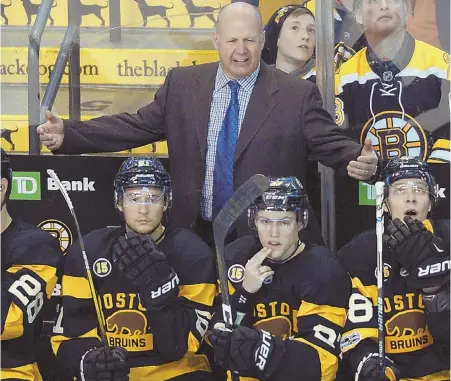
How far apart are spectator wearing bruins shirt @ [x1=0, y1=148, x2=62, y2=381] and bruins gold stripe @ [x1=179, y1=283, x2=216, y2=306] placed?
41 cm

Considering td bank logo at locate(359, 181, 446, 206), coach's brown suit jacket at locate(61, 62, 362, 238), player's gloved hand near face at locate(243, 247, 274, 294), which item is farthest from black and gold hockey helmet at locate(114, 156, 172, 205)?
td bank logo at locate(359, 181, 446, 206)

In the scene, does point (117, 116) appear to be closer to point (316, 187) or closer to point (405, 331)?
point (316, 187)

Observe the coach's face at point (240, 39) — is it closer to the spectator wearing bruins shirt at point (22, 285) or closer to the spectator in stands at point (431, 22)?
the spectator in stands at point (431, 22)

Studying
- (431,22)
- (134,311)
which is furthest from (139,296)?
(431,22)

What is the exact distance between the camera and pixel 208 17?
13.9 ft

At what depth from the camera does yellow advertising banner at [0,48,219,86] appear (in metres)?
4.23

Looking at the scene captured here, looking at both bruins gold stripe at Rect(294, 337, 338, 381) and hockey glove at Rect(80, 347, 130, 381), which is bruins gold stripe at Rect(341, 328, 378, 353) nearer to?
bruins gold stripe at Rect(294, 337, 338, 381)

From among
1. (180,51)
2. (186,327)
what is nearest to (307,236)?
(186,327)

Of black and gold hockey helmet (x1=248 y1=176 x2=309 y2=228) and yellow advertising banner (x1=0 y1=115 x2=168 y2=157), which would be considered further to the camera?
yellow advertising banner (x1=0 y1=115 x2=168 y2=157)

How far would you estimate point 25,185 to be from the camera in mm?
4137

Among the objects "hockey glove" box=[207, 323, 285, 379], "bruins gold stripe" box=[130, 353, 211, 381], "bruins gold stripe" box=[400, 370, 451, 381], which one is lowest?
"bruins gold stripe" box=[400, 370, 451, 381]

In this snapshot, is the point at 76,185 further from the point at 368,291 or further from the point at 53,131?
the point at 368,291

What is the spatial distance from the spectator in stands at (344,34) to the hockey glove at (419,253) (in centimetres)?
72

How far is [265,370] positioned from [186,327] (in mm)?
282
